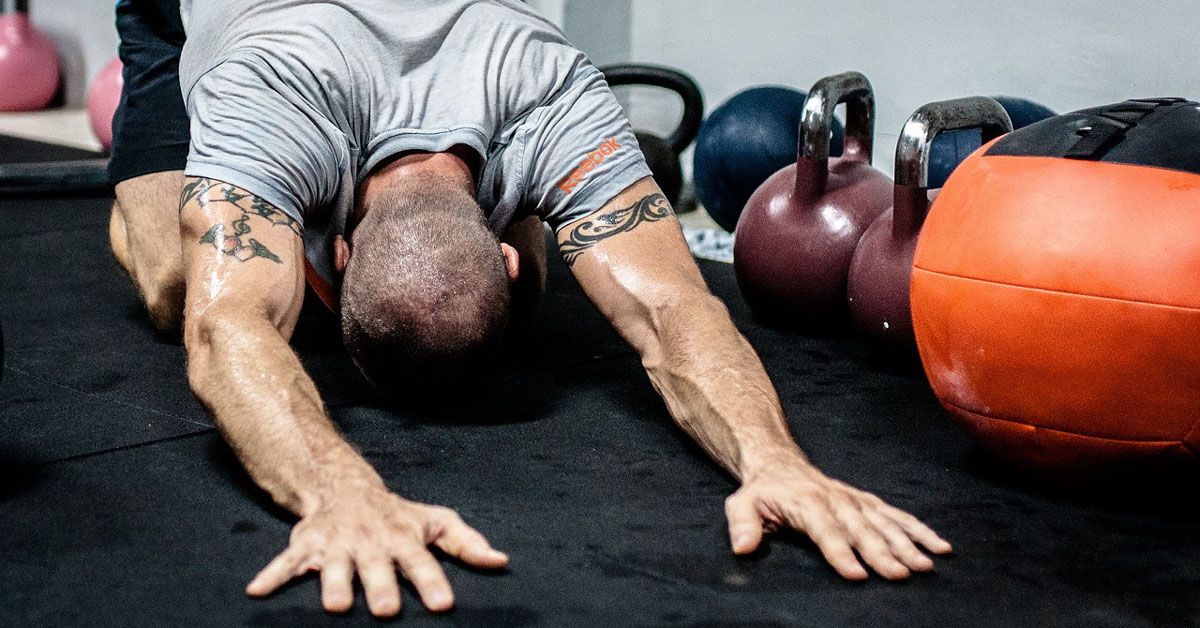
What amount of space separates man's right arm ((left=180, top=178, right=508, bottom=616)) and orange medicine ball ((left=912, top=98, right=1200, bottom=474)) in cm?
78

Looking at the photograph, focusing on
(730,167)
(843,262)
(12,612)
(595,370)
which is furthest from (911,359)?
(12,612)

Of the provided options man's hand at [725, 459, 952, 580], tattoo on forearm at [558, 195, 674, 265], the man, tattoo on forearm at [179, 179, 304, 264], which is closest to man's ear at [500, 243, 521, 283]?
the man

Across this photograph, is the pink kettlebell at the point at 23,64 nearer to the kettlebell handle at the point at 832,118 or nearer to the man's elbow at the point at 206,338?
the kettlebell handle at the point at 832,118

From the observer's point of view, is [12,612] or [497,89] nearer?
[12,612]

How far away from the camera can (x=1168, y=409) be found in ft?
5.14

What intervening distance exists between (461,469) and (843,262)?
1174mm

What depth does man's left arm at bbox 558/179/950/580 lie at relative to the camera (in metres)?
1.49

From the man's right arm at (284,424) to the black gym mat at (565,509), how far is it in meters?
0.04

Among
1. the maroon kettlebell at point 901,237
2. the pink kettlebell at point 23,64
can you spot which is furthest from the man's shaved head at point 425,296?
the pink kettlebell at point 23,64

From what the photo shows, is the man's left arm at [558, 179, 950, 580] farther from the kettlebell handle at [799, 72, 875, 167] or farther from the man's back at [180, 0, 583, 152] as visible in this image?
the kettlebell handle at [799, 72, 875, 167]

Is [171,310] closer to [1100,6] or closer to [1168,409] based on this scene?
[1168,409]

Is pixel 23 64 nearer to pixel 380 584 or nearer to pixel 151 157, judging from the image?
pixel 151 157

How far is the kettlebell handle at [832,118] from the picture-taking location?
8.54 ft

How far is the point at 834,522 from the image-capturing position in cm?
150
